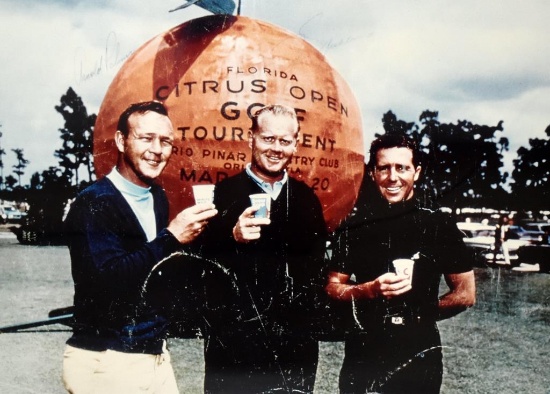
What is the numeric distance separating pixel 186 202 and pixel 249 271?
→ 41cm

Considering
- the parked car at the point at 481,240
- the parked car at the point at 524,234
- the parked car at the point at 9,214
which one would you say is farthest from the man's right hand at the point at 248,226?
the parked car at the point at 524,234

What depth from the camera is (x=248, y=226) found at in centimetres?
228

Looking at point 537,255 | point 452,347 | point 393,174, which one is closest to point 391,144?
point 393,174

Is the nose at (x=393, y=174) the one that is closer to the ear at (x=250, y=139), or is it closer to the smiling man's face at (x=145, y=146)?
the ear at (x=250, y=139)

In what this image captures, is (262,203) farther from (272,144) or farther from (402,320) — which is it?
(402,320)

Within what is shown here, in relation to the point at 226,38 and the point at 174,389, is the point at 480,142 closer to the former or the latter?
the point at 226,38

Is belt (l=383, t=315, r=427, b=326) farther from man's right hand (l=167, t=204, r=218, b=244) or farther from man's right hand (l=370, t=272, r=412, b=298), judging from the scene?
man's right hand (l=167, t=204, r=218, b=244)

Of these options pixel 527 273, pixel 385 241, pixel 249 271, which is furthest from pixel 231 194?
pixel 527 273

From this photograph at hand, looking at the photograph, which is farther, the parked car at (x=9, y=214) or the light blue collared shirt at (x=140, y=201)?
the parked car at (x=9, y=214)

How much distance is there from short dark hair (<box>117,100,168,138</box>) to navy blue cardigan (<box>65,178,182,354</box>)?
0.25 meters

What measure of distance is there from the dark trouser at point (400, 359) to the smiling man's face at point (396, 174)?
626mm

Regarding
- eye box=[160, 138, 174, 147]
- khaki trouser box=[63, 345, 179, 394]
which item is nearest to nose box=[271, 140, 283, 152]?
eye box=[160, 138, 174, 147]

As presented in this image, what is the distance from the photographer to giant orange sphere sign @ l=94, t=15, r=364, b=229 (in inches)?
87.2

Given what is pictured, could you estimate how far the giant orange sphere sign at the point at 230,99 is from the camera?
7.27ft
